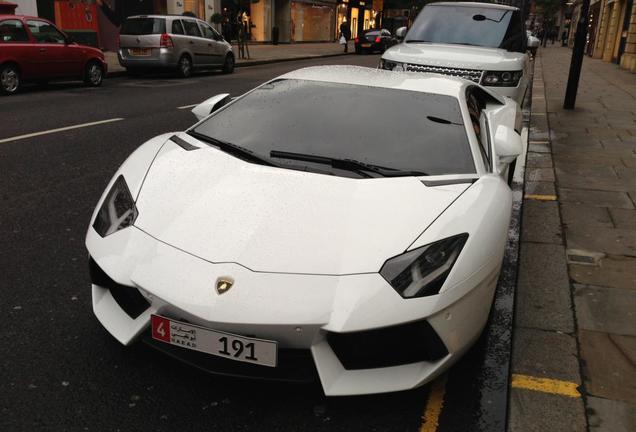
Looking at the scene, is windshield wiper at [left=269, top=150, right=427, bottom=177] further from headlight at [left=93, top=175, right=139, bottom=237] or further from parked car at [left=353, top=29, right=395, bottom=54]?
parked car at [left=353, top=29, right=395, bottom=54]

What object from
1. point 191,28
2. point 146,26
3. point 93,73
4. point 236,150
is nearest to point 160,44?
point 146,26

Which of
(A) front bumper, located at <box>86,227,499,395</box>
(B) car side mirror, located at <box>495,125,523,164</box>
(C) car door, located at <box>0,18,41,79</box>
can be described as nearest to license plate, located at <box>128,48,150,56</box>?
(C) car door, located at <box>0,18,41,79</box>

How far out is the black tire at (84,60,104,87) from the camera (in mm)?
13205

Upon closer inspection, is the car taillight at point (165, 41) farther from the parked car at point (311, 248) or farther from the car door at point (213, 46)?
the parked car at point (311, 248)

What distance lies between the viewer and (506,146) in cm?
370

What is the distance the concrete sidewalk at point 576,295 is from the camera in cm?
254

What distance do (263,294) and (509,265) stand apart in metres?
2.31

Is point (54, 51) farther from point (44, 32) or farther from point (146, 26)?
point (146, 26)

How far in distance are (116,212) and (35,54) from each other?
10.6 m

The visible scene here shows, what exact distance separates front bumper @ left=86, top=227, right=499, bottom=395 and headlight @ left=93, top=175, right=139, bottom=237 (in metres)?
0.33

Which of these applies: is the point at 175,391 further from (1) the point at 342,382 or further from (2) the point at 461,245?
(2) the point at 461,245

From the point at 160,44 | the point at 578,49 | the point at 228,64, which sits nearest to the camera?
the point at 578,49

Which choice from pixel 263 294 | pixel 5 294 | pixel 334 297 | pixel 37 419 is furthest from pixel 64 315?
pixel 334 297

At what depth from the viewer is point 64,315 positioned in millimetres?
3082
